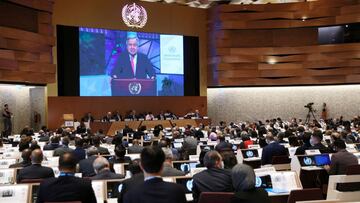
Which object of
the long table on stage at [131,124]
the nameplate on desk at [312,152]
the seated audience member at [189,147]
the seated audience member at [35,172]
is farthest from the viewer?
the long table on stage at [131,124]

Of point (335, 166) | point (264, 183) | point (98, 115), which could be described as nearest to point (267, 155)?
point (335, 166)

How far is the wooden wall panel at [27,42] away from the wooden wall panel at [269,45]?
11219 mm

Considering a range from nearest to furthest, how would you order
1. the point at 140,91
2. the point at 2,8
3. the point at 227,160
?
the point at 227,160 → the point at 2,8 → the point at 140,91

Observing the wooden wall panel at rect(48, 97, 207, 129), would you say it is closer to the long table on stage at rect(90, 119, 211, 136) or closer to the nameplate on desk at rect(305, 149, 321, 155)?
the long table on stage at rect(90, 119, 211, 136)

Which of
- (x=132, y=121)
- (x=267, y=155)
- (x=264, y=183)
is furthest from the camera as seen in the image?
(x=132, y=121)

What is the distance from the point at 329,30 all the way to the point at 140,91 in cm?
1295

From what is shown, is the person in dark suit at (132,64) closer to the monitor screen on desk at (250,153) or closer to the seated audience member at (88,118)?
the seated audience member at (88,118)

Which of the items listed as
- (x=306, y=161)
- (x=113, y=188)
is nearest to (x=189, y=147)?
(x=306, y=161)

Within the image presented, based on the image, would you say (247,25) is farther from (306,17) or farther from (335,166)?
(335,166)

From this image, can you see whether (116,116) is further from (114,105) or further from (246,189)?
(246,189)

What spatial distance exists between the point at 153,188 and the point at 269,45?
96.5 feet

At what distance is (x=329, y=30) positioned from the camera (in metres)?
31.7

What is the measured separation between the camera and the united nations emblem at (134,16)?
28.5m

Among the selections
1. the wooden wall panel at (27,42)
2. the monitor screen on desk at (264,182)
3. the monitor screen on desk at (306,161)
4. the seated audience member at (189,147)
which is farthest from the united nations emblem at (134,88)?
the monitor screen on desk at (264,182)
